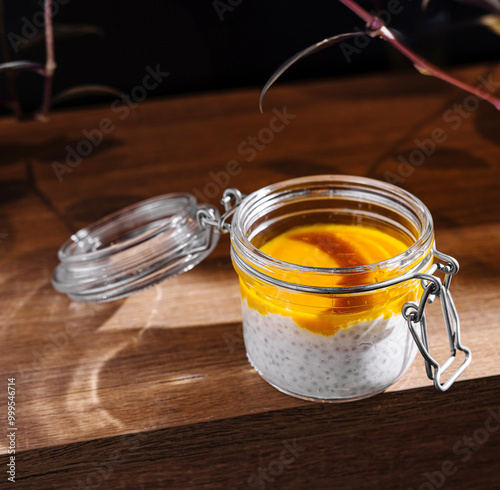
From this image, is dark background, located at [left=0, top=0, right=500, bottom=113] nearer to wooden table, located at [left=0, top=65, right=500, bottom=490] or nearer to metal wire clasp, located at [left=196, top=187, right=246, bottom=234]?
wooden table, located at [left=0, top=65, right=500, bottom=490]

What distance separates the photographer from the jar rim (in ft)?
1.44

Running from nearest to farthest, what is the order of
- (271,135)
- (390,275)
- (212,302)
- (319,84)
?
1. (390,275)
2. (212,302)
3. (271,135)
4. (319,84)

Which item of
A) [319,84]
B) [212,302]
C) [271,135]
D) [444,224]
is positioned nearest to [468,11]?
[319,84]

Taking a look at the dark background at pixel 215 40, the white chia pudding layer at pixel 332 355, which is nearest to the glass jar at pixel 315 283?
the white chia pudding layer at pixel 332 355

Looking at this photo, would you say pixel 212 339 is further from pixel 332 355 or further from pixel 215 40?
pixel 215 40

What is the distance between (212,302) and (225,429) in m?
0.16

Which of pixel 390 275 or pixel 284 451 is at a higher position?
pixel 390 275

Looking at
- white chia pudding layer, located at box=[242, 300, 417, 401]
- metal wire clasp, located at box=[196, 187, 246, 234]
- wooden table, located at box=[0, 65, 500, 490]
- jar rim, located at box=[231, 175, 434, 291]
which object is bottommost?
wooden table, located at box=[0, 65, 500, 490]

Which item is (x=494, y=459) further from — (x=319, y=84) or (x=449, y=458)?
(x=319, y=84)

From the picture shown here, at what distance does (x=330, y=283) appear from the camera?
1.47 feet

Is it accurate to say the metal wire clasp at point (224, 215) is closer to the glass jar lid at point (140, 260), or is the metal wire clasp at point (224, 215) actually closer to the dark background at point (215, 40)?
the glass jar lid at point (140, 260)

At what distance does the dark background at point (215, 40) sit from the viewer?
1.08m

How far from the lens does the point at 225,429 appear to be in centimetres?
48

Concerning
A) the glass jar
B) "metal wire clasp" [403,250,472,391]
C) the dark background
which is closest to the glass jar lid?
the glass jar
